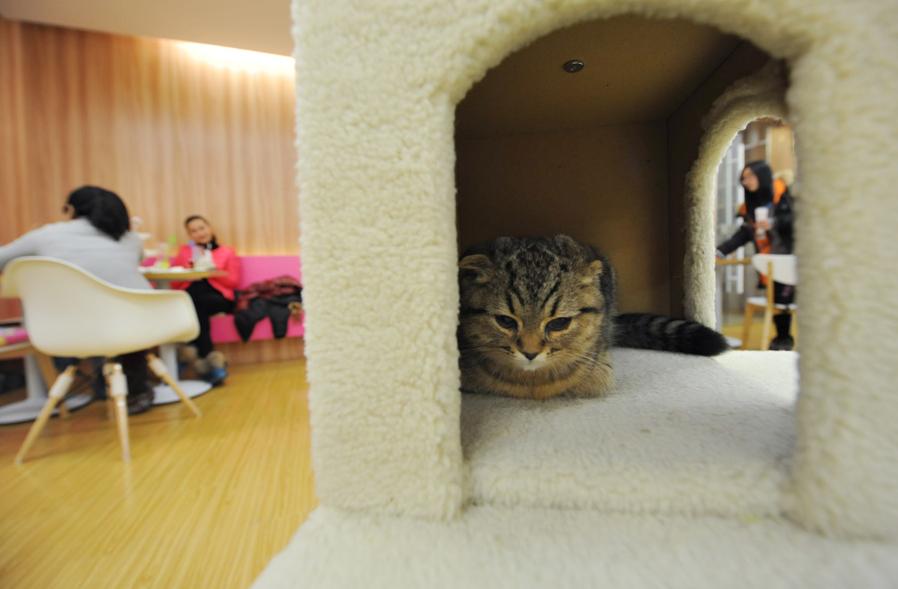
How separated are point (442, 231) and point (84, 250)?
1.99 m

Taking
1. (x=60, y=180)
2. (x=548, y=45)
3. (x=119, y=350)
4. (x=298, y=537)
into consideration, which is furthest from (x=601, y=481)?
(x=60, y=180)

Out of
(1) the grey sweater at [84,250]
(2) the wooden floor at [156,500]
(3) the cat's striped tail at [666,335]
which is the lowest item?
(2) the wooden floor at [156,500]

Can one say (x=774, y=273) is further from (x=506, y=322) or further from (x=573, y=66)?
(x=506, y=322)

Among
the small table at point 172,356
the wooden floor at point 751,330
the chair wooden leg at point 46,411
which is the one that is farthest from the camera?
the wooden floor at point 751,330

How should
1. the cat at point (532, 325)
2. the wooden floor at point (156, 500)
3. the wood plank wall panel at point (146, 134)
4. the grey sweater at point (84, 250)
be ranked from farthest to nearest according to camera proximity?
the wood plank wall panel at point (146, 134) → the grey sweater at point (84, 250) → the cat at point (532, 325) → the wooden floor at point (156, 500)

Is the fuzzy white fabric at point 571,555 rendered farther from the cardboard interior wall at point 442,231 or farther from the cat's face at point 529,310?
the cat's face at point 529,310

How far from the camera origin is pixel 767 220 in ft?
8.76

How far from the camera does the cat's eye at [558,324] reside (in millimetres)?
892

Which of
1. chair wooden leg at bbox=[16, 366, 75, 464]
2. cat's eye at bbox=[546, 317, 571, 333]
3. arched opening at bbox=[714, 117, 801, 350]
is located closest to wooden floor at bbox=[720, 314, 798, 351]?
arched opening at bbox=[714, 117, 801, 350]

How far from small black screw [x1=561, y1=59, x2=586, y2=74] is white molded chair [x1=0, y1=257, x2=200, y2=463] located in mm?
1695

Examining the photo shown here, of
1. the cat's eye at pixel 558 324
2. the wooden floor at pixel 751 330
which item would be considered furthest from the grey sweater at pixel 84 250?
the wooden floor at pixel 751 330

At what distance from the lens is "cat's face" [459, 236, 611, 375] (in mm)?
875

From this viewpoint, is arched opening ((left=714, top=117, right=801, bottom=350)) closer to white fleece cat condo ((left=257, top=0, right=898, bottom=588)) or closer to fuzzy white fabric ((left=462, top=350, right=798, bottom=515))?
fuzzy white fabric ((left=462, top=350, right=798, bottom=515))

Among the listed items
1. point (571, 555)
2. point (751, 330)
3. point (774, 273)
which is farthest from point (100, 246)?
point (751, 330)
